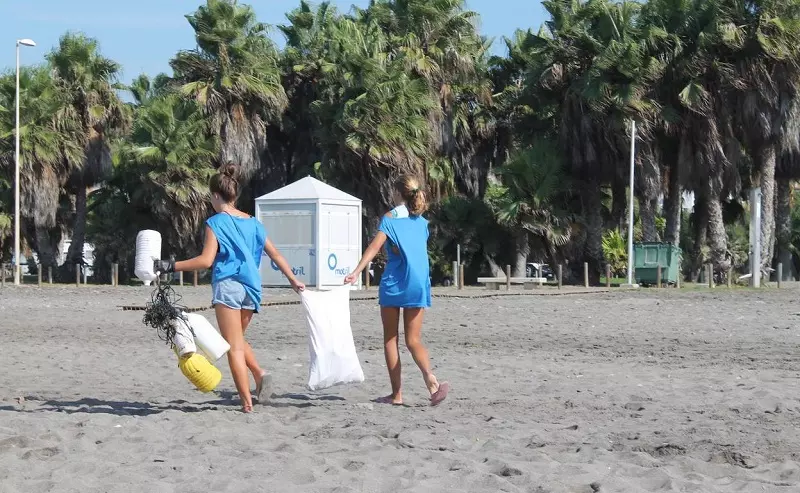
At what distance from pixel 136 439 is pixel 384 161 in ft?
114

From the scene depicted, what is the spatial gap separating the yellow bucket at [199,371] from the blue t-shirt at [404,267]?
1.31 metres

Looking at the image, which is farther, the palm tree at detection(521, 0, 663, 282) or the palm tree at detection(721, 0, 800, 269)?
the palm tree at detection(521, 0, 663, 282)

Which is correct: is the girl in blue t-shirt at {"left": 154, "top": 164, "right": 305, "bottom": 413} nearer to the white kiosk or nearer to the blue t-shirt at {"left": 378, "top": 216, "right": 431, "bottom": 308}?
the blue t-shirt at {"left": 378, "top": 216, "right": 431, "bottom": 308}

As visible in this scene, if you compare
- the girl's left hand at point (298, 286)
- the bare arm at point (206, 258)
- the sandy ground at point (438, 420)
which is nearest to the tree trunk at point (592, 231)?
the sandy ground at point (438, 420)

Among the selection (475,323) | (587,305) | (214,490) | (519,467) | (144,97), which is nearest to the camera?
(214,490)

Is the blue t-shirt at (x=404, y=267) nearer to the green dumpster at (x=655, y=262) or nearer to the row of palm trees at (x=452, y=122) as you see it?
the green dumpster at (x=655, y=262)

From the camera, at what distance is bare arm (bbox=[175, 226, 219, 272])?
809 centimetres

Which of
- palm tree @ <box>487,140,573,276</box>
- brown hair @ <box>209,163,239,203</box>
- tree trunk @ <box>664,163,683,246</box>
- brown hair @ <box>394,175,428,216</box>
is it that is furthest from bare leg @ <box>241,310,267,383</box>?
tree trunk @ <box>664,163,683,246</box>

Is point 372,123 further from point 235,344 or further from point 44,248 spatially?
point 235,344

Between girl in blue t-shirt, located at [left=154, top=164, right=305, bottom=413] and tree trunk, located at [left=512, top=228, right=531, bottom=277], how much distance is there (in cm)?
3311

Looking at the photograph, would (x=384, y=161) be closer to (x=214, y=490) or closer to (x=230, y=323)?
(x=230, y=323)

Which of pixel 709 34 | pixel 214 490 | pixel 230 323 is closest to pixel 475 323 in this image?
pixel 230 323

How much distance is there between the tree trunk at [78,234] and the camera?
45.9m

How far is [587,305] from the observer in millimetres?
23672
